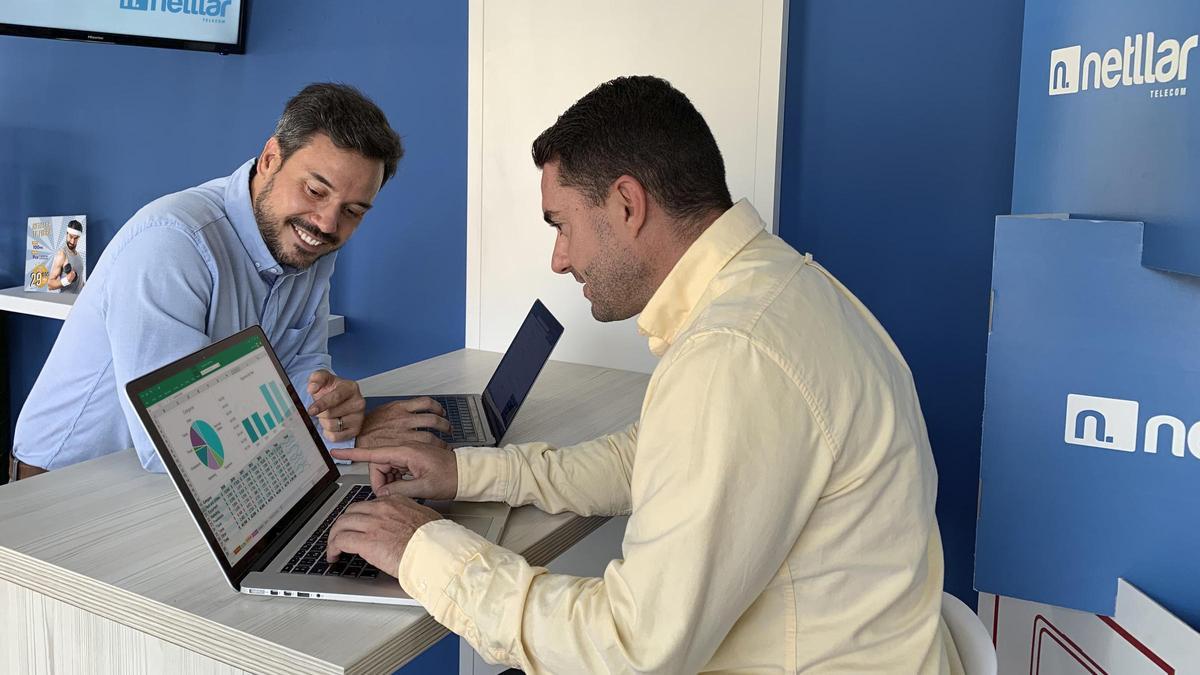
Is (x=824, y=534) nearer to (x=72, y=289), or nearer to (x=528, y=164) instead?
(x=528, y=164)

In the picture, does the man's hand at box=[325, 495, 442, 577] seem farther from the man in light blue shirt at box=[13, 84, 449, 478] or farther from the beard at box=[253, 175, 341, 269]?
the beard at box=[253, 175, 341, 269]

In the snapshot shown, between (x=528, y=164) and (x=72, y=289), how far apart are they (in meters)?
1.66

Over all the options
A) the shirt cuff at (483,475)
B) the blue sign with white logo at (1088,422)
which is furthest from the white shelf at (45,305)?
the blue sign with white logo at (1088,422)

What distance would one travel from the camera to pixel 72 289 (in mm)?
3143

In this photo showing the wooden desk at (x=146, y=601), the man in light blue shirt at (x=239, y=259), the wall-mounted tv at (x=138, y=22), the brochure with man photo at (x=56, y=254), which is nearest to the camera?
the wooden desk at (x=146, y=601)

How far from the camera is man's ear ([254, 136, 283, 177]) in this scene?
1889mm

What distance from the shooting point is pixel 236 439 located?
1.21 metres

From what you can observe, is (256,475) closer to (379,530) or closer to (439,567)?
(379,530)

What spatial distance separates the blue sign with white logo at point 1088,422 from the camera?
130cm

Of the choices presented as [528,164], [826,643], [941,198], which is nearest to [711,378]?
[826,643]

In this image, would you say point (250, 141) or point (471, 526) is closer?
point (471, 526)

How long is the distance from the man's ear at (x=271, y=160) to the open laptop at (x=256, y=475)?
1.95 feet

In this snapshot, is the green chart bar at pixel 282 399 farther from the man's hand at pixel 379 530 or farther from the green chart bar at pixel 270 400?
the man's hand at pixel 379 530

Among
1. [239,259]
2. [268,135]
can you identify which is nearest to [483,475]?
[239,259]
